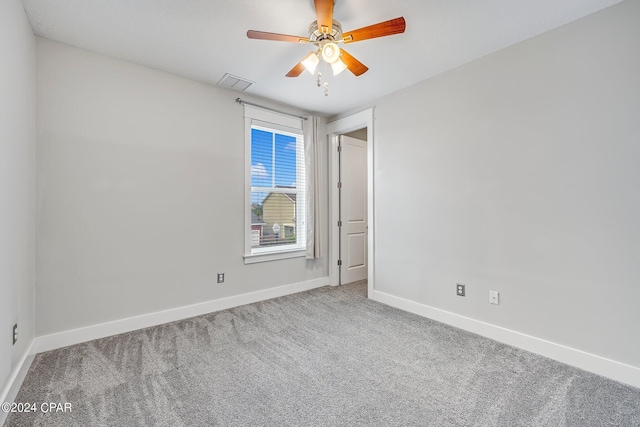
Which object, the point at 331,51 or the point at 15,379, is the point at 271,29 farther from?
the point at 15,379

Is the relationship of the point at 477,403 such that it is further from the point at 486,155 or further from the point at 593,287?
the point at 486,155

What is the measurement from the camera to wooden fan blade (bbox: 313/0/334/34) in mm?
1777

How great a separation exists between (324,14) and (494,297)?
2.68m

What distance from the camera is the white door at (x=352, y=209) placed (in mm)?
4289

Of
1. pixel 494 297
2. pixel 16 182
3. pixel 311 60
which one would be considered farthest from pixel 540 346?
pixel 16 182

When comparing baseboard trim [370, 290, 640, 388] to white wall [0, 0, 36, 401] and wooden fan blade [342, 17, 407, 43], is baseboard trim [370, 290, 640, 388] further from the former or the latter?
white wall [0, 0, 36, 401]

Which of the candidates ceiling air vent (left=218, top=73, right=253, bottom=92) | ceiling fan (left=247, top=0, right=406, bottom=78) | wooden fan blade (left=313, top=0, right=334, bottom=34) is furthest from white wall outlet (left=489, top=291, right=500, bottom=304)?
ceiling air vent (left=218, top=73, right=253, bottom=92)

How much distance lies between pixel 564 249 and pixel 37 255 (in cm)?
420

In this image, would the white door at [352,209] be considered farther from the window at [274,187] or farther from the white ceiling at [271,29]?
the white ceiling at [271,29]

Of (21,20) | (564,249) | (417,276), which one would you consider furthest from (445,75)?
(21,20)

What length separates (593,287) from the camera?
200cm

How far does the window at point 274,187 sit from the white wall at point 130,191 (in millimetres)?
206

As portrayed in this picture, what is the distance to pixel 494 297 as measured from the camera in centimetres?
250

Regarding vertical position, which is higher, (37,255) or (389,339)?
(37,255)
